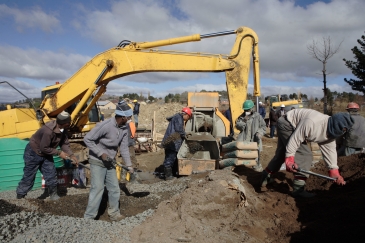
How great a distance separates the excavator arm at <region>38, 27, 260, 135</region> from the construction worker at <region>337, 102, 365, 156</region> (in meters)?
2.11

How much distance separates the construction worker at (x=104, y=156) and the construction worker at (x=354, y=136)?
16.5 ft

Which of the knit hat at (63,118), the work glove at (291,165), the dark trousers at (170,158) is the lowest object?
the dark trousers at (170,158)

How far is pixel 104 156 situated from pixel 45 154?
1811 millimetres

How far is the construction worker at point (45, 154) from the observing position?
17.3 ft

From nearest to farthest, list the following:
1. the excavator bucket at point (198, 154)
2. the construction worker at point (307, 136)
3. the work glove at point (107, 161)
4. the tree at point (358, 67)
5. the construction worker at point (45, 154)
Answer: the construction worker at point (307, 136) < the work glove at point (107, 161) < the construction worker at point (45, 154) < the excavator bucket at point (198, 154) < the tree at point (358, 67)

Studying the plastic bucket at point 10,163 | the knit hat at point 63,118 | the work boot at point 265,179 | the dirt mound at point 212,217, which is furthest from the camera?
the plastic bucket at point 10,163

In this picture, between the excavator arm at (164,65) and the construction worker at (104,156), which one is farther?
the excavator arm at (164,65)

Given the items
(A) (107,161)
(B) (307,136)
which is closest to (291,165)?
(B) (307,136)

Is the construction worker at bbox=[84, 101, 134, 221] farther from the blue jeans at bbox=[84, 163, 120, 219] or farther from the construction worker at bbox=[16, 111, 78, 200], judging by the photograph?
the construction worker at bbox=[16, 111, 78, 200]

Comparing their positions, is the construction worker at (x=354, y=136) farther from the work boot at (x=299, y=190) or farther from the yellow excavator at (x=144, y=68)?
the work boot at (x=299, y=190)

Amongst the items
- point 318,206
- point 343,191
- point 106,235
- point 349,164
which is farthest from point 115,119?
point 349,164

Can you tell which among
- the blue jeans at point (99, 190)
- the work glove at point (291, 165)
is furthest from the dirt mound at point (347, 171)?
the blue jeans at point (99, 190)

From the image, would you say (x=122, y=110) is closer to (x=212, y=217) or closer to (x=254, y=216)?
(x=212, y=217)

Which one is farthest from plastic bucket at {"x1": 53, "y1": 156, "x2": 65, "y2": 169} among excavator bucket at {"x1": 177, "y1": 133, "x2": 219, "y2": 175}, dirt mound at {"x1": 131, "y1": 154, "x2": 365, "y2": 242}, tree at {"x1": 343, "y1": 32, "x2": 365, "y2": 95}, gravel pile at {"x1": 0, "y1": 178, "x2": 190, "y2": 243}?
tree at {"x1": 343, "y1": 32, "x2": 365, "y2": 95}
